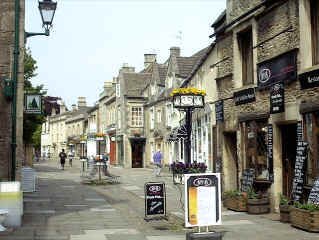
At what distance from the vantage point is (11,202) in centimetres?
1166

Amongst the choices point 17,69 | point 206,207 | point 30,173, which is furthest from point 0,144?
point 206,207

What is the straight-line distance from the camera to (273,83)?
13.5m

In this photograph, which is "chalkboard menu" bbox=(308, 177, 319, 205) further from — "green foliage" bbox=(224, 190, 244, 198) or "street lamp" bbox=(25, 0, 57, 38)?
"street lamp" bbox=(25, 0, 57, 38)

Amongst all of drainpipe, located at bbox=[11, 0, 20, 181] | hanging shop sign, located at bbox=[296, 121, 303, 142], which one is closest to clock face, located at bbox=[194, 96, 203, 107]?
hanging shop sign, located at bbox=[296, 121, 303, 142]

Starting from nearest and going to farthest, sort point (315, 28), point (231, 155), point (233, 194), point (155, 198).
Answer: point (315, 28)
point (155, 198)
point (233, 194)
point (231, 155)

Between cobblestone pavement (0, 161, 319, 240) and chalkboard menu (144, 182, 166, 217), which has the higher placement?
chalkboard menu (144, 182, 166, 217)

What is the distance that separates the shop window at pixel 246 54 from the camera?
15595 millimetres

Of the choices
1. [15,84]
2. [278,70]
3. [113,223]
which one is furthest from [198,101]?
[15,84]

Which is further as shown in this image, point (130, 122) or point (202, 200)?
point (130, 122)

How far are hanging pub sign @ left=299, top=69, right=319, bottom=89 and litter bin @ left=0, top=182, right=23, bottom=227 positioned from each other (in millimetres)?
7173

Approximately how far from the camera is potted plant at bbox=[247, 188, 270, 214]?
13500 millimetres

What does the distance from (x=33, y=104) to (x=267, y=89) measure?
652 centimetres

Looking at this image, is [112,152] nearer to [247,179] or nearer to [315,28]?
[247,179]

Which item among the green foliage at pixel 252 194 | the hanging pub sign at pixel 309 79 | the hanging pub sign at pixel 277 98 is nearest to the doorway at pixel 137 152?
the green foliage at pixel 252 194
